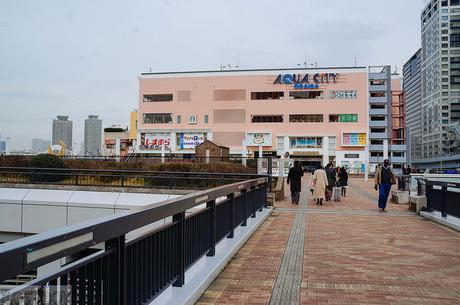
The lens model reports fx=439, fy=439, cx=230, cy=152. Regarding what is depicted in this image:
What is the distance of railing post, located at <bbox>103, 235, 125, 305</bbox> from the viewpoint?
114 inches

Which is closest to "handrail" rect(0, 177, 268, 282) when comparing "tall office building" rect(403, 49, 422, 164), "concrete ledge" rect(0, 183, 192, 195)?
"concrete ledge" rect(0, 183, 192, 195)

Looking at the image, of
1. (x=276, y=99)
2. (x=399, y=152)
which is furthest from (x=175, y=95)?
(x=399, y=152)

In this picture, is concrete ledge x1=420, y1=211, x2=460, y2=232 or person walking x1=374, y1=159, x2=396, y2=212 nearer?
concrete ledge x1=420, y1=211, x2=460, y2=232

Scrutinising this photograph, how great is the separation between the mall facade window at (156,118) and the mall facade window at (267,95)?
14977mm

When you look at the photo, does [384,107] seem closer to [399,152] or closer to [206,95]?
[399,152]

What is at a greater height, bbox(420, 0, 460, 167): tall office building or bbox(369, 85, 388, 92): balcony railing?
bbox(420, 0, 460, 167): tall office building

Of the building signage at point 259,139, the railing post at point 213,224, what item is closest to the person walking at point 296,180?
the railing post at point 213,224

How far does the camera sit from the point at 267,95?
73.6 metres

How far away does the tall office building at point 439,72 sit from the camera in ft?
424

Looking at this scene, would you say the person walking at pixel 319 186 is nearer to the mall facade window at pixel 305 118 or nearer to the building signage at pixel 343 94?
the mall facade window at pixel 305 118

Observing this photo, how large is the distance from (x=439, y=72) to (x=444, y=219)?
141m

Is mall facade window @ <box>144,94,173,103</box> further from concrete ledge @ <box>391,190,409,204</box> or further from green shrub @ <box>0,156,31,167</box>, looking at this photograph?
concrete ledge @ <box>391,190,409,204</box>

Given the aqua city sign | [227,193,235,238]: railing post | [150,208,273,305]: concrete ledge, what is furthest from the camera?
the aqua city sign

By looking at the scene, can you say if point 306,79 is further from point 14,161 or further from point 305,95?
point 14,161
